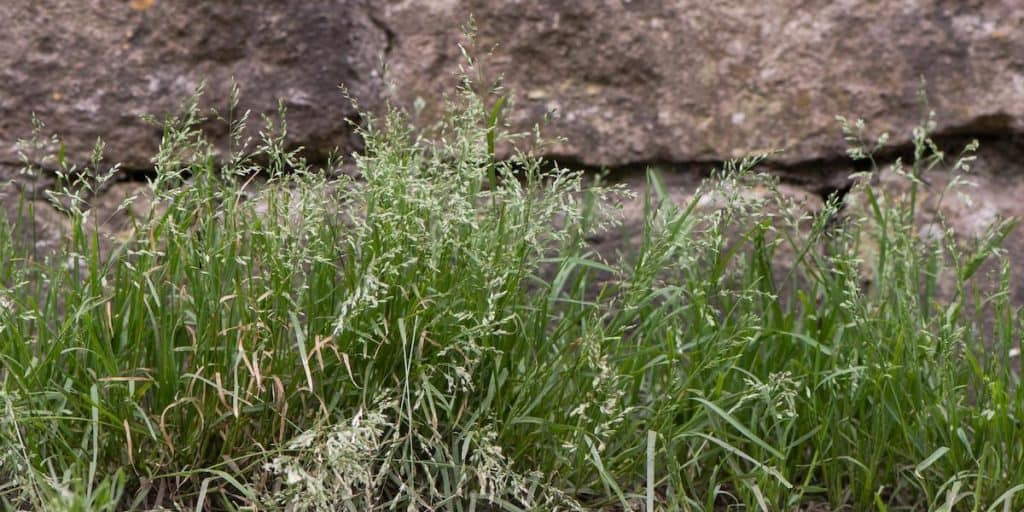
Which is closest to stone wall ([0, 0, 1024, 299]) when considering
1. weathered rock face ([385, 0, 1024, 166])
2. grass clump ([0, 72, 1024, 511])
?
weathered rock face ([385, 0, 1024, 166])

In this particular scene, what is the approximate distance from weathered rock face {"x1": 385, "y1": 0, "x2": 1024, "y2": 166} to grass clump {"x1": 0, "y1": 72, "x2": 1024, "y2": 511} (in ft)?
1.75

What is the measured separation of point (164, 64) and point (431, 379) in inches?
41.4

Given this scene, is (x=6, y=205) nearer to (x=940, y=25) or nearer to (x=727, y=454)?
(x=727, y=454)

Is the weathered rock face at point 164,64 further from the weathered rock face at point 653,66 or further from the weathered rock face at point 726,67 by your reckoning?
the weathered rock face at point 726,67

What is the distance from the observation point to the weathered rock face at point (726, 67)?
2.61 m

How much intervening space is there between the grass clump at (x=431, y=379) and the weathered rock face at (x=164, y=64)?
47 cm

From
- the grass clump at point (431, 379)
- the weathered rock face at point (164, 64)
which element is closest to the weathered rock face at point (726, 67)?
the weathered rock face at point (164, 64)

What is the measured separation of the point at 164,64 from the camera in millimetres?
2553

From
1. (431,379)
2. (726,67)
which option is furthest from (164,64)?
(726,67)

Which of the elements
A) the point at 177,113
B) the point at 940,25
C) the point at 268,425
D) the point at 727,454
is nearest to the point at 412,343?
the point at 268,425

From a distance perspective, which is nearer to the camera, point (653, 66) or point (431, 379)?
point (431, 379)

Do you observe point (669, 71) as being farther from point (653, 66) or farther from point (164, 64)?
point (164, 64)

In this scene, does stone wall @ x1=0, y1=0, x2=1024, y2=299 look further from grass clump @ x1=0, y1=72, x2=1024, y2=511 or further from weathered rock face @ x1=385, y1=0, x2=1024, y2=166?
grass clump @ x1=0, y1=72, x2=1024, y2=511

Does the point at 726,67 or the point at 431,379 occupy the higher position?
the point at 726,67
